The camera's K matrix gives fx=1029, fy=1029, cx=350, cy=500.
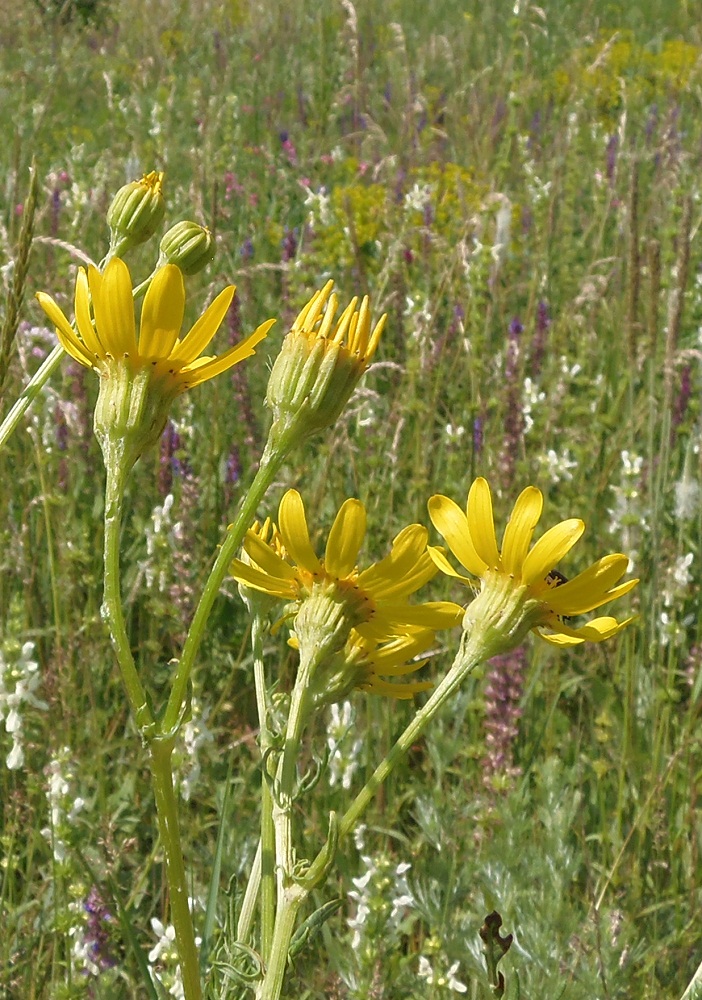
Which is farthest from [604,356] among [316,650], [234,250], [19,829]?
[316,650]

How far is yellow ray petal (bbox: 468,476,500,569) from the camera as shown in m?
0.80

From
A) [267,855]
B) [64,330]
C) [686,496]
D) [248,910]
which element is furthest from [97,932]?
[686,496]

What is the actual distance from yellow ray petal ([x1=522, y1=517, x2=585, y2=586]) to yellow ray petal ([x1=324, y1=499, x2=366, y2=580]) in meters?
0.14

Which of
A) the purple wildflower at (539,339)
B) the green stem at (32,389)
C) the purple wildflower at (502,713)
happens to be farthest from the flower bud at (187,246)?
the purple wildflower at (539,339)

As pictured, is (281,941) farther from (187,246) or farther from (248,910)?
(187,246)

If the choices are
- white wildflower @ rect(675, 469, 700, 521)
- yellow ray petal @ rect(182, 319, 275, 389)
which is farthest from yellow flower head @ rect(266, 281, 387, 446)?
white wildflower @ rect(675, 469, 700, 521)

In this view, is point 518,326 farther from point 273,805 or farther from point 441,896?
point 273,805

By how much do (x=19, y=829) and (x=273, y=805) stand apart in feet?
3.40

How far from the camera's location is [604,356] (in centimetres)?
311

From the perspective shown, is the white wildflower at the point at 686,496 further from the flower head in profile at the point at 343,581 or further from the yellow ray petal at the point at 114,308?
the yellow ray petal at the point at 114,308

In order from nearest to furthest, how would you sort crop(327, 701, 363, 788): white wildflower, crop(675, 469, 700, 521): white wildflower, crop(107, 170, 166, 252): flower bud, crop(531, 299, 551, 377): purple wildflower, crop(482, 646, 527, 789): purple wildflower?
crop(107, 170, 166, 252): flower bud
crop(327, 701, 363, 788): white wildflower
crop(482, 646, 527, 789): purple wildflower
crop(675, 469, 700, 521): white wildflower
crop(531, 299, 551, 377): purple wildflower

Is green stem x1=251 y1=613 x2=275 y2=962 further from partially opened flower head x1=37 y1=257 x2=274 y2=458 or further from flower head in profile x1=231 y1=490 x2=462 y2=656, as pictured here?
partially opened flower head x1=37 y1=257 x2=274 y2=458

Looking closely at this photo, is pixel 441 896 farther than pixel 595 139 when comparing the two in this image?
No

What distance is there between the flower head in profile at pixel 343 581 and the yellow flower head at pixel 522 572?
1.8 inches
